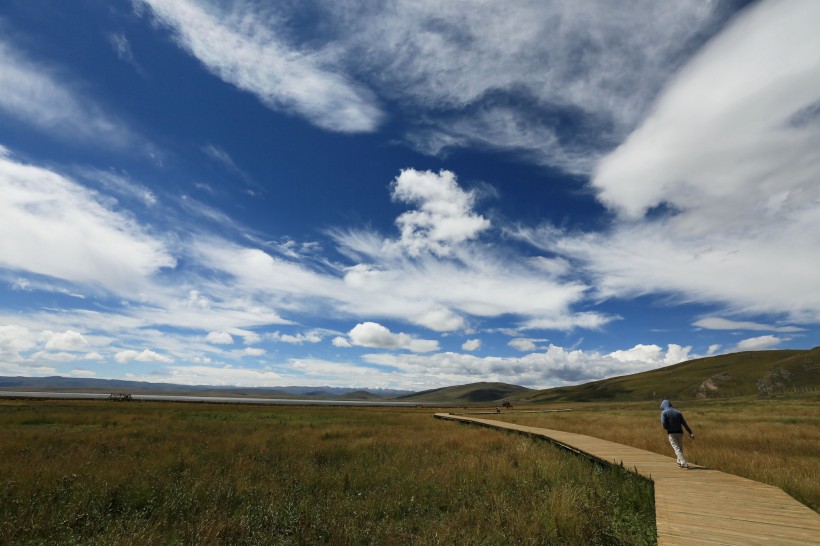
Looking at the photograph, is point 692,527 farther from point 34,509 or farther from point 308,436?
point 308,436

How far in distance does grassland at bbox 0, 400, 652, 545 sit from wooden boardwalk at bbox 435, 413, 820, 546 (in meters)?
0.75

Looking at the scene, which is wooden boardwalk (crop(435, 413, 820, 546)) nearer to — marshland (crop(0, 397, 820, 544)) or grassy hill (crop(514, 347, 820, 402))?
marshland (crop(0, 397, 820, 544))

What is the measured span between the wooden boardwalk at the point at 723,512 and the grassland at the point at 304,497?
2.45ft

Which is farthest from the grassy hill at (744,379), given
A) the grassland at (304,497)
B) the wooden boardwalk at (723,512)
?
the grassland at (304,497)

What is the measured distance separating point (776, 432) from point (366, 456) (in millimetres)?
24523

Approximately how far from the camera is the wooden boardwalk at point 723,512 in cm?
621

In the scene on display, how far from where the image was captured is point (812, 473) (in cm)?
1191

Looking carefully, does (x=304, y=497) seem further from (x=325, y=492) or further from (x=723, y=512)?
(x=723, y=512)

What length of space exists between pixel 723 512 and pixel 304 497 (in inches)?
362

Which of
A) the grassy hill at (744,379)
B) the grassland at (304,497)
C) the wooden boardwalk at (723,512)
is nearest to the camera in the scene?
the wooden boardwalk at (723,512)

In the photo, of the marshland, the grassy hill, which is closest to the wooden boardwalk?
the marshland

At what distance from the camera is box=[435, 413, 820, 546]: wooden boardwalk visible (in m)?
6.21

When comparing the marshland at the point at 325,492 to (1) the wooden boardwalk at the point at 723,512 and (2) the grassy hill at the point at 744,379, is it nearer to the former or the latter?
(1) the wooden boardwalk at the point at 723,512

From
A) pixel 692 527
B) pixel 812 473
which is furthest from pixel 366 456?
pixel 812 473
